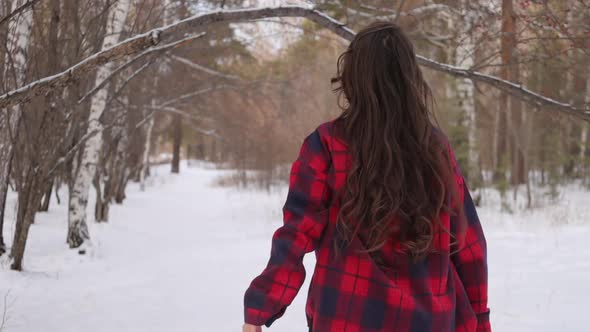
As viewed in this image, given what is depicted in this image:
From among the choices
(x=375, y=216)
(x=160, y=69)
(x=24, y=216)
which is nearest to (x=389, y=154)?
(x=375, y=216)

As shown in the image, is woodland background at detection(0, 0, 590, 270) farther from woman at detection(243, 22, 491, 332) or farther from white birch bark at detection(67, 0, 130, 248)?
woman at detection(243, 22, 491, 332)

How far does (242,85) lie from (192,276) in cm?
844

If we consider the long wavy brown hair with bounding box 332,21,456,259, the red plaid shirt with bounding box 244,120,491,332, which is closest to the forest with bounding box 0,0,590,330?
the long wavy brown hair with bounding box 332,21,456,259

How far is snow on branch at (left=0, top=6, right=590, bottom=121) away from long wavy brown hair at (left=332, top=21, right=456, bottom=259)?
1.75m

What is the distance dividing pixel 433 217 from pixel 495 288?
3845 mm

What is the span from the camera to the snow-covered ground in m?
4.22

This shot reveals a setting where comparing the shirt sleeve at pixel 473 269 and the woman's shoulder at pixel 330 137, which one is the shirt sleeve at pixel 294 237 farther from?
the shirt sleeve at pixel 473 269

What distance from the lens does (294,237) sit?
171 centimetres

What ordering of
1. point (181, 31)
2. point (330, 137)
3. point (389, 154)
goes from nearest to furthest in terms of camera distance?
point (389, 154) → point (330, 137) → point (181, 31)

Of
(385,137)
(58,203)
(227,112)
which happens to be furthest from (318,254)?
(227,112)

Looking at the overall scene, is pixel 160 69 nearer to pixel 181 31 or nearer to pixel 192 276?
pixel 192 276

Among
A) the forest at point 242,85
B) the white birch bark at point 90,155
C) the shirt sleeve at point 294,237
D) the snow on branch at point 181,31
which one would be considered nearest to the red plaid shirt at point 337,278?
the shirt sleeve at point 294,237

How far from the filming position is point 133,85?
424 inches

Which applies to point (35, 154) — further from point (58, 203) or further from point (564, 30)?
point (58, 203)
